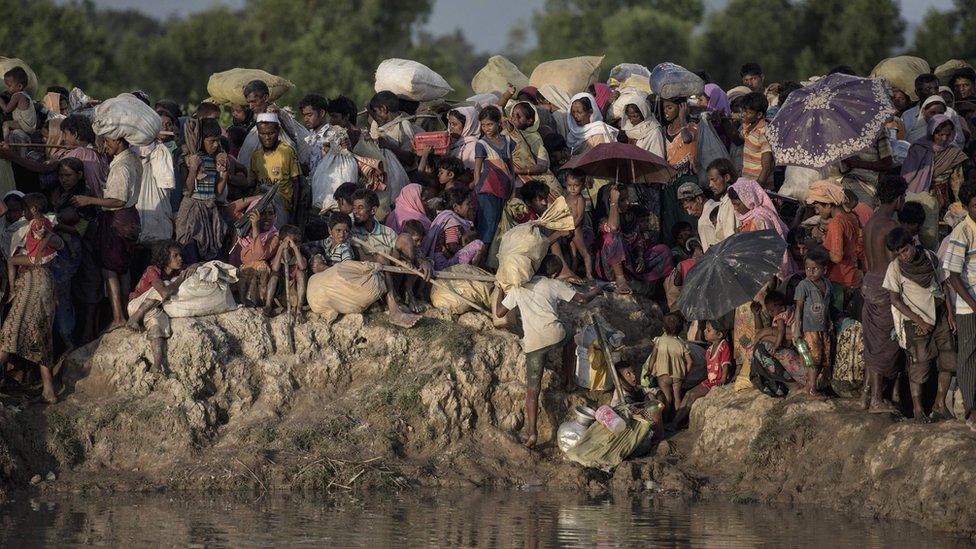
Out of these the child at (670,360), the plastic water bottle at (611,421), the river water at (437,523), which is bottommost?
the river water at (437,523)

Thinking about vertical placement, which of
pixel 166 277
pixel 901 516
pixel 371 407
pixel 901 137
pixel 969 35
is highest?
pixel 969 35

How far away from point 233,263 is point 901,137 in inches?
271

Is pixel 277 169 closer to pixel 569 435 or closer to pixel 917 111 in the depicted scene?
pixel 569 435

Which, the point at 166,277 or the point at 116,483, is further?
the point at 166,277

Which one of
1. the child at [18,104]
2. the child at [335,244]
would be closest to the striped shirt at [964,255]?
the child at [335,244]

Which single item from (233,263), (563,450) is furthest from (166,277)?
(563,450)

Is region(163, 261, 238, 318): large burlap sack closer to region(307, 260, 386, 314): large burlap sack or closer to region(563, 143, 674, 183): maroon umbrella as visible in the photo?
region(307, 260, 386, 314): large burlap sack

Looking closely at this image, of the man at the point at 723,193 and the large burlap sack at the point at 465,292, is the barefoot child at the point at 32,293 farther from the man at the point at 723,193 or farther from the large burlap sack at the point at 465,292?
the man at the point at 723,193

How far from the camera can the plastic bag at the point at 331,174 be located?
1511 cm

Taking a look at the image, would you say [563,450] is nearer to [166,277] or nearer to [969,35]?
[166,277]

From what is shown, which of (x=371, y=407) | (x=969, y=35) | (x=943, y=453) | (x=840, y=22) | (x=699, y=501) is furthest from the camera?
(x=840, y=22)

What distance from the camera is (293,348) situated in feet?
46.7

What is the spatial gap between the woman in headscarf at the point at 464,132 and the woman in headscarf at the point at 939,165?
163 inches

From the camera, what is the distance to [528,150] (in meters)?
15.9
